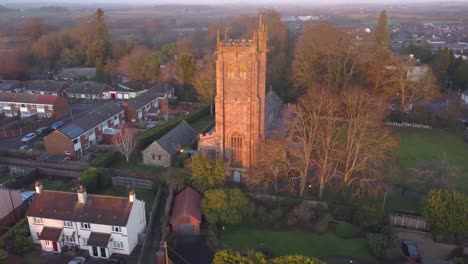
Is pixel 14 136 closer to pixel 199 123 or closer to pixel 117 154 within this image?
pixel 117 154

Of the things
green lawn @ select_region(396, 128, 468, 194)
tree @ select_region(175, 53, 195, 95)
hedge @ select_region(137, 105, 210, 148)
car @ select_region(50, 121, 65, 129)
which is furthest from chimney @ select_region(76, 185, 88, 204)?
tree @ select_region(175, 53, 195, 95)

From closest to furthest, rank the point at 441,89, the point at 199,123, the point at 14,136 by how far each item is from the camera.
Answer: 1. the point at 14,136
2. the point at 199,123
3. the point at 441,89

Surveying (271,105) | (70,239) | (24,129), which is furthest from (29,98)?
(70,239)

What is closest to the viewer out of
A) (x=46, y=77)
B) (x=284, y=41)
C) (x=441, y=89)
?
(x=441, y=89)

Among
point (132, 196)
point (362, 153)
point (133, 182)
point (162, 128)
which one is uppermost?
point (362, 153)

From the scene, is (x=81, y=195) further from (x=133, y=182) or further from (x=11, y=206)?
(x=133, y=182)

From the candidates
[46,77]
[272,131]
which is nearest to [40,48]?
[46,77]

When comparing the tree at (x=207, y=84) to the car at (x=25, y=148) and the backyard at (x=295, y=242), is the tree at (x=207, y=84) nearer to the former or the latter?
the car at (x=25, y=148)
